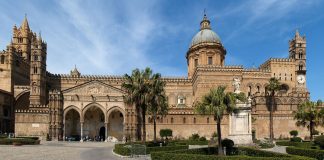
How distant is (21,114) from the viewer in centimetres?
6319

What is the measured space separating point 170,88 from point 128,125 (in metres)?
17.1

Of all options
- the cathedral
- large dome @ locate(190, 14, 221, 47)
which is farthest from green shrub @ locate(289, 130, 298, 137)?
large dome @ locate(190, 14, 221, 47)

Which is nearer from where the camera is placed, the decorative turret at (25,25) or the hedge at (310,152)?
the hedge at (310,152)

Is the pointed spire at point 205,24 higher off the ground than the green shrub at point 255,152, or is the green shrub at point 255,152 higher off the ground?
the pointed spire at point 205,24

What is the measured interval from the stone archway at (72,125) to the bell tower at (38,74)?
679 cm

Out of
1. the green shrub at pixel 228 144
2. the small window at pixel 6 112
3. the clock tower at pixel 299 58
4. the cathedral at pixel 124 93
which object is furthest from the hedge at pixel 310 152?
the small window at pixel 6 112

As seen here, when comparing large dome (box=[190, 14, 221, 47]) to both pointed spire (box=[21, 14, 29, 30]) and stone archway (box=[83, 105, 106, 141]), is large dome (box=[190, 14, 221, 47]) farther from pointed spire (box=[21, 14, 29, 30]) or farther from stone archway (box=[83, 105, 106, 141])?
pointed spire (box=[21, 14, 29, 30])

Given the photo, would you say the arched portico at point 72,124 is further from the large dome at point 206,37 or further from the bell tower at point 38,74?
the large dome at point 206,37

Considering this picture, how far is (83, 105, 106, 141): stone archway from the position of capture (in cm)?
6888

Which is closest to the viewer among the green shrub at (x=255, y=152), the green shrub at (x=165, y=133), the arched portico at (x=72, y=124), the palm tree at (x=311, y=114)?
the green shrub at (x=255, y=152)

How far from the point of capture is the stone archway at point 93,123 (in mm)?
68875

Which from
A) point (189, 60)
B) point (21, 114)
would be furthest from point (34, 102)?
point (189, 60)

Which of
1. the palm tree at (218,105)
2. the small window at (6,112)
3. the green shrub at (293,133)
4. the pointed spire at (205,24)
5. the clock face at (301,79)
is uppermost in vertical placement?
the pointed spire at (205,24)

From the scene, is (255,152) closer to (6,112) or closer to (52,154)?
(52,154)
